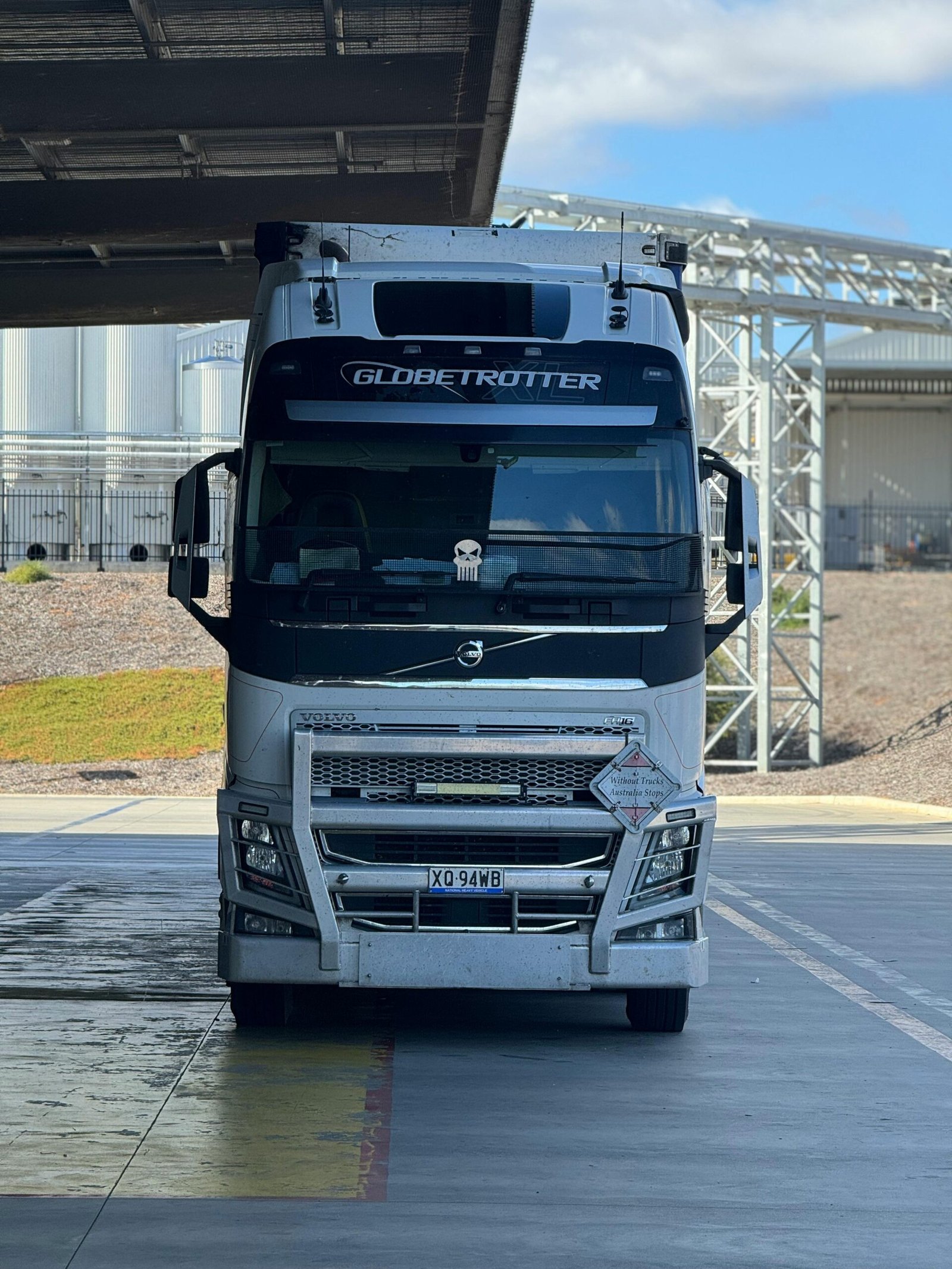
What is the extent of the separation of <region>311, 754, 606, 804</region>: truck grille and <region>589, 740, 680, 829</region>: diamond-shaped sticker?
0.07 m

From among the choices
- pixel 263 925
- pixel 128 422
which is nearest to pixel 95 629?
pixel 128 422

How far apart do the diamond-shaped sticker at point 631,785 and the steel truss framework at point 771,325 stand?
20360 millimetres

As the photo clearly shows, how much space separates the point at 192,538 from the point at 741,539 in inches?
112

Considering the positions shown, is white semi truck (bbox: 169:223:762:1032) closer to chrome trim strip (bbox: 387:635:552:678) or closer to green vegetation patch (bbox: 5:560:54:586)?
chrome trim strip (bbox: 387:635:552:678)

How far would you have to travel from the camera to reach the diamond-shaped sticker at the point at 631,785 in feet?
27.3

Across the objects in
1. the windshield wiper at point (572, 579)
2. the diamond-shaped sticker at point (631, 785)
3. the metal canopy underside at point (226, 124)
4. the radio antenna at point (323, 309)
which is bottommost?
the diamond-shaped sticker at point (631, 785)

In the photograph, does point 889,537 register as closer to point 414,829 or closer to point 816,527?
point 816,527

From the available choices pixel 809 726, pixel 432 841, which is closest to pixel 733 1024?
pixel 432 841

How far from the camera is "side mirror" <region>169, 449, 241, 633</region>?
8805mm

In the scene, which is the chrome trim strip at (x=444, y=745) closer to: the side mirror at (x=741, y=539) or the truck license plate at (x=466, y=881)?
the truck license plate at (x=466, y=881)

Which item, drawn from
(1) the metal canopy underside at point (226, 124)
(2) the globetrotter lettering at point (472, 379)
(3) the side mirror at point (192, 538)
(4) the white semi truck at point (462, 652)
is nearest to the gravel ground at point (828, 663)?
(1) the metal canopy underside at point (226, 124)

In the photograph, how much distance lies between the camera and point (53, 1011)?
9.73m

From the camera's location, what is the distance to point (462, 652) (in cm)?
832

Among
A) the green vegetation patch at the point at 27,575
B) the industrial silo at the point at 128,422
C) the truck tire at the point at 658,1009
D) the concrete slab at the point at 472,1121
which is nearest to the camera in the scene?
the concrete slab at the point at 472,1121
